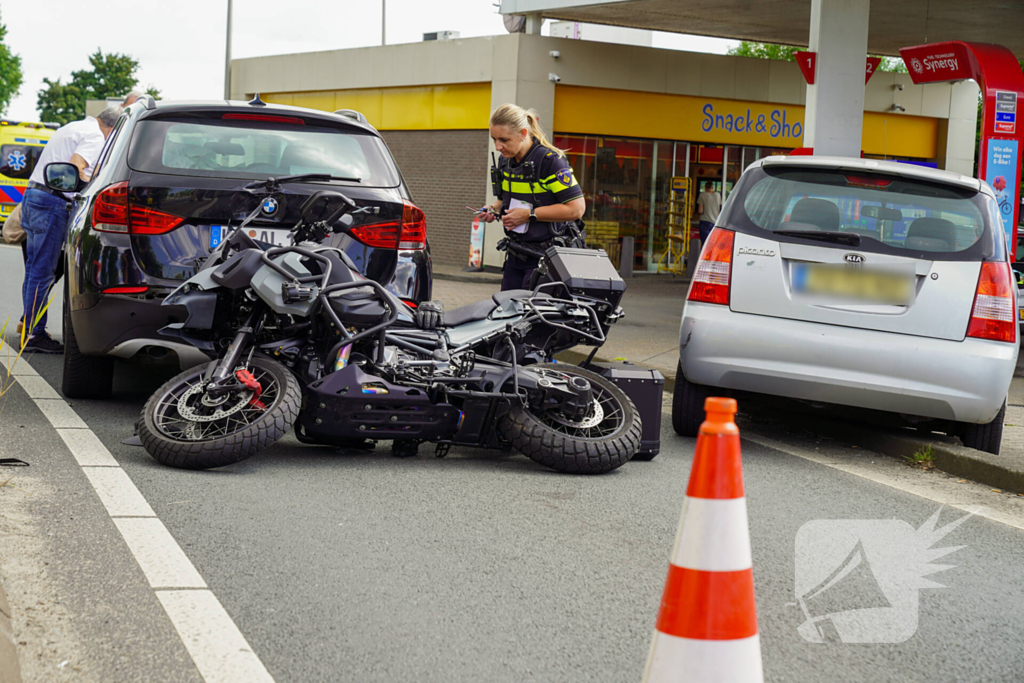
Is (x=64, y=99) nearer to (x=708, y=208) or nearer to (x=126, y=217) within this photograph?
(x=708, y=208)

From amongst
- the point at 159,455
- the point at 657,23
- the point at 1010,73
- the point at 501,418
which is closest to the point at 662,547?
the point at 501,418

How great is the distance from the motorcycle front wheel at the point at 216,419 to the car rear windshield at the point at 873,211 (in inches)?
103

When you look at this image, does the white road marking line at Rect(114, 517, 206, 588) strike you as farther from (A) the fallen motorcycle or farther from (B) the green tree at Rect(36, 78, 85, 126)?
(B) the green tree at Rect(36, 78, 85, 126)

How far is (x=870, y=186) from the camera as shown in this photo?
6.16 m

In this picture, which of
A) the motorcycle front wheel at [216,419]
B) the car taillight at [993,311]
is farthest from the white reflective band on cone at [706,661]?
the car taillight at [993,311]

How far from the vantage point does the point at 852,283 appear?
5969 millimetres

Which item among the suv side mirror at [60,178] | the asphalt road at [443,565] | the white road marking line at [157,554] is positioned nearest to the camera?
the asphalt road at [443,565]

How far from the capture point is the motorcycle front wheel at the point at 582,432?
209 inches

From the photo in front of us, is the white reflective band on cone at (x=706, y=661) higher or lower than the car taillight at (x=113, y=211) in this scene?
lower

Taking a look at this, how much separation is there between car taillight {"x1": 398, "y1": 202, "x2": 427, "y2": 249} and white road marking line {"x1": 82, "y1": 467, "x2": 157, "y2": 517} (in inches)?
74.4

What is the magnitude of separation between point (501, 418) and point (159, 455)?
1511 millimetres

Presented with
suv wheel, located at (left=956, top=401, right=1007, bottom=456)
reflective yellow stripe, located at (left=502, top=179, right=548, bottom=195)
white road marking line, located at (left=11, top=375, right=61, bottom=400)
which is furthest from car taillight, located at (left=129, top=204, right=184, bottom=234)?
suv wheel, located at (left=956, top=401, right=1007, bottom=456)

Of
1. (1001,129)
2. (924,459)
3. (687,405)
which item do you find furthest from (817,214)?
(1001,129)

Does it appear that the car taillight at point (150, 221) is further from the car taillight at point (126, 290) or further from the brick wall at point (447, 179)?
the brick wall at point (447, 179)
